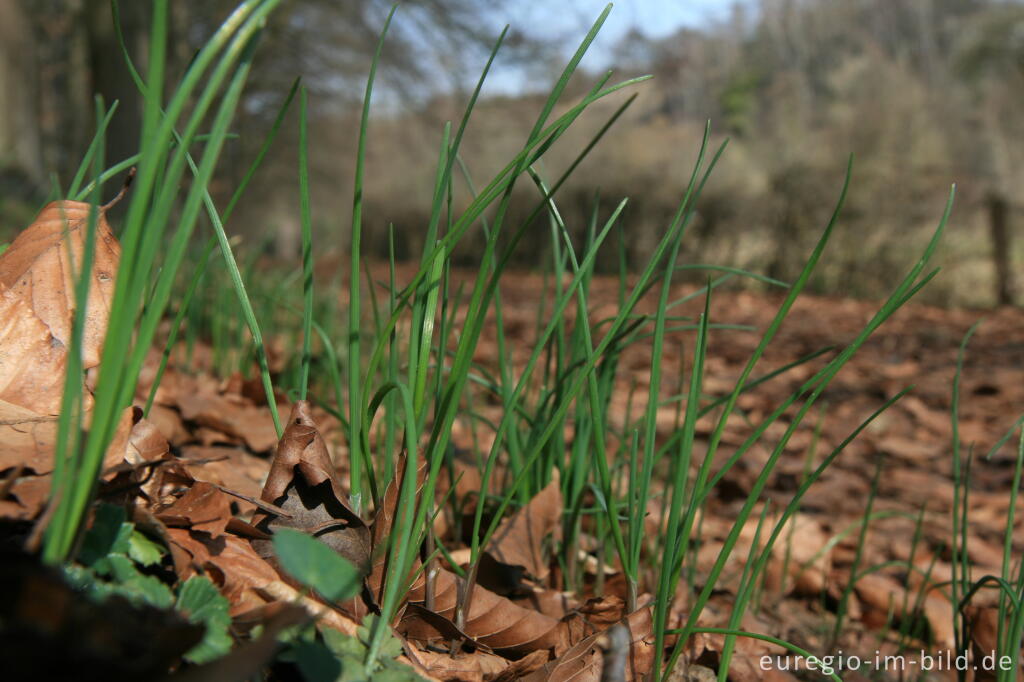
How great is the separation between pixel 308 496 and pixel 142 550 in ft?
0.58

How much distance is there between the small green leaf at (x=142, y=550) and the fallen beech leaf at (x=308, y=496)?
0.13 m

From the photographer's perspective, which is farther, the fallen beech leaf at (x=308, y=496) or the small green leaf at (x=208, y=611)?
the fallen beech leaf at (x=308, y=496)

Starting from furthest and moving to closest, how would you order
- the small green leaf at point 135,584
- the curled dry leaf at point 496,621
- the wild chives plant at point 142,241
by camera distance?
the curled dry leaf at point 496,621
the small green leaf at point 135,584
the wild chives plant at point 142,241

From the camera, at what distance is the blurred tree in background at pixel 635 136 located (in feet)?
19.6

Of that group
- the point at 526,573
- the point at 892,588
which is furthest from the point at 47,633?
the point at 892,588

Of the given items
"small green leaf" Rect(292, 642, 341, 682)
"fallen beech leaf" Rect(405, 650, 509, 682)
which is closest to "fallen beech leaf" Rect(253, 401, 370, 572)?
"fallen beech leaf" Rect(405, 650, 509, 682)

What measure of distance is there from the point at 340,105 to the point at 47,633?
30.7 feet

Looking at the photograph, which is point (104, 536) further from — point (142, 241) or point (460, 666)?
point (460, 666)

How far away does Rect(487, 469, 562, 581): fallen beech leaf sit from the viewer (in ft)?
2.91

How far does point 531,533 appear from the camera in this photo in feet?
3.03

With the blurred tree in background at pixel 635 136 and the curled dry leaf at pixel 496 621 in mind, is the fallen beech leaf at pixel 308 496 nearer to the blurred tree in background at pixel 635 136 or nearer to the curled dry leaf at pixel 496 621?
the curled dry leaf at pixel 496 621

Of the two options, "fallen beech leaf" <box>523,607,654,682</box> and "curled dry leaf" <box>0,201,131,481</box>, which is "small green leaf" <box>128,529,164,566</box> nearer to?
"curled dry leaf" <box>0,201,131,481</box>

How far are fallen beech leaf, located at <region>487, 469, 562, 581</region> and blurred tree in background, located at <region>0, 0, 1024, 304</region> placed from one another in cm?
360

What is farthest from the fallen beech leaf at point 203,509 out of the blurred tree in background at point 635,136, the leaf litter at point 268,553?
the blurred tree in background at point 635,136
